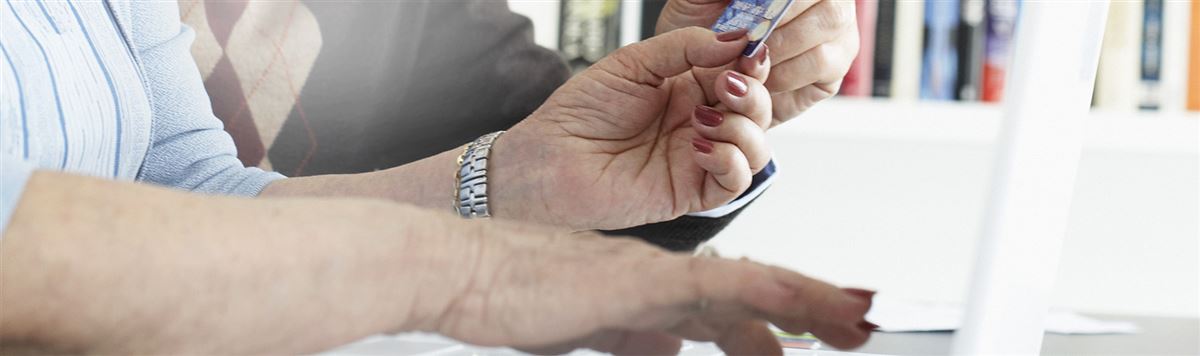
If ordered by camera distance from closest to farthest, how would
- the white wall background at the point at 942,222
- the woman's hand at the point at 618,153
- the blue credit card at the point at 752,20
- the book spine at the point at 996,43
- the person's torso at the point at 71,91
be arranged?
the person's torso at the point at 71,91
the blue credit card at the point at 752,20
the woman's hand at the point at 618,153
the book spine at the point at 996,43
the white wall background at the point at 942,222

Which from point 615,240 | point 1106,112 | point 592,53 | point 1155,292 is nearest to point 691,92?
point 615,240

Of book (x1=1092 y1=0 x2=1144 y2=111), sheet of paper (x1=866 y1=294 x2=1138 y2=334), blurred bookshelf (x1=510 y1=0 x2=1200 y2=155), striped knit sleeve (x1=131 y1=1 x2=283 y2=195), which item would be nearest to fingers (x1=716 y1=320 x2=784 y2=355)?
sheet of paper (x1=866 y1=294 x2=1138 y2=334)

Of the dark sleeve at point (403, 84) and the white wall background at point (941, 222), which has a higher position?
the dark sleeve at point (403, 84)

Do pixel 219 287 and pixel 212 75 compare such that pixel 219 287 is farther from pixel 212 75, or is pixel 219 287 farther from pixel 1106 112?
pixel 1106 112

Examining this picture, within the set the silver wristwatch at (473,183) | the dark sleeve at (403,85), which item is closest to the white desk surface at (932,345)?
the silver wristwatch at (473,183)

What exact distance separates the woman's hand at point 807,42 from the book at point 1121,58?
67cm

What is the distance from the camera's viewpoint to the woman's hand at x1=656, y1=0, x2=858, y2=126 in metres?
0.69

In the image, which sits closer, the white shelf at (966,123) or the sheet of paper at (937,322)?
the sheet of paper at (937,322)

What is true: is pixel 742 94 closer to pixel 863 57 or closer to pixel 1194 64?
pixel 863 57

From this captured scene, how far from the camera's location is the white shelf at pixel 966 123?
51.3 inches

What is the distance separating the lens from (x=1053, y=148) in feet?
0.89

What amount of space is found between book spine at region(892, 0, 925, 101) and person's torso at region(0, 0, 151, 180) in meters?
0.89

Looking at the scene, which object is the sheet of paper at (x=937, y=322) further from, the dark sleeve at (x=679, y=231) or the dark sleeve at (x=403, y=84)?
the dark sleeve at (x=403, y=84)

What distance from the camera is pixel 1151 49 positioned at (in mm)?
1274
